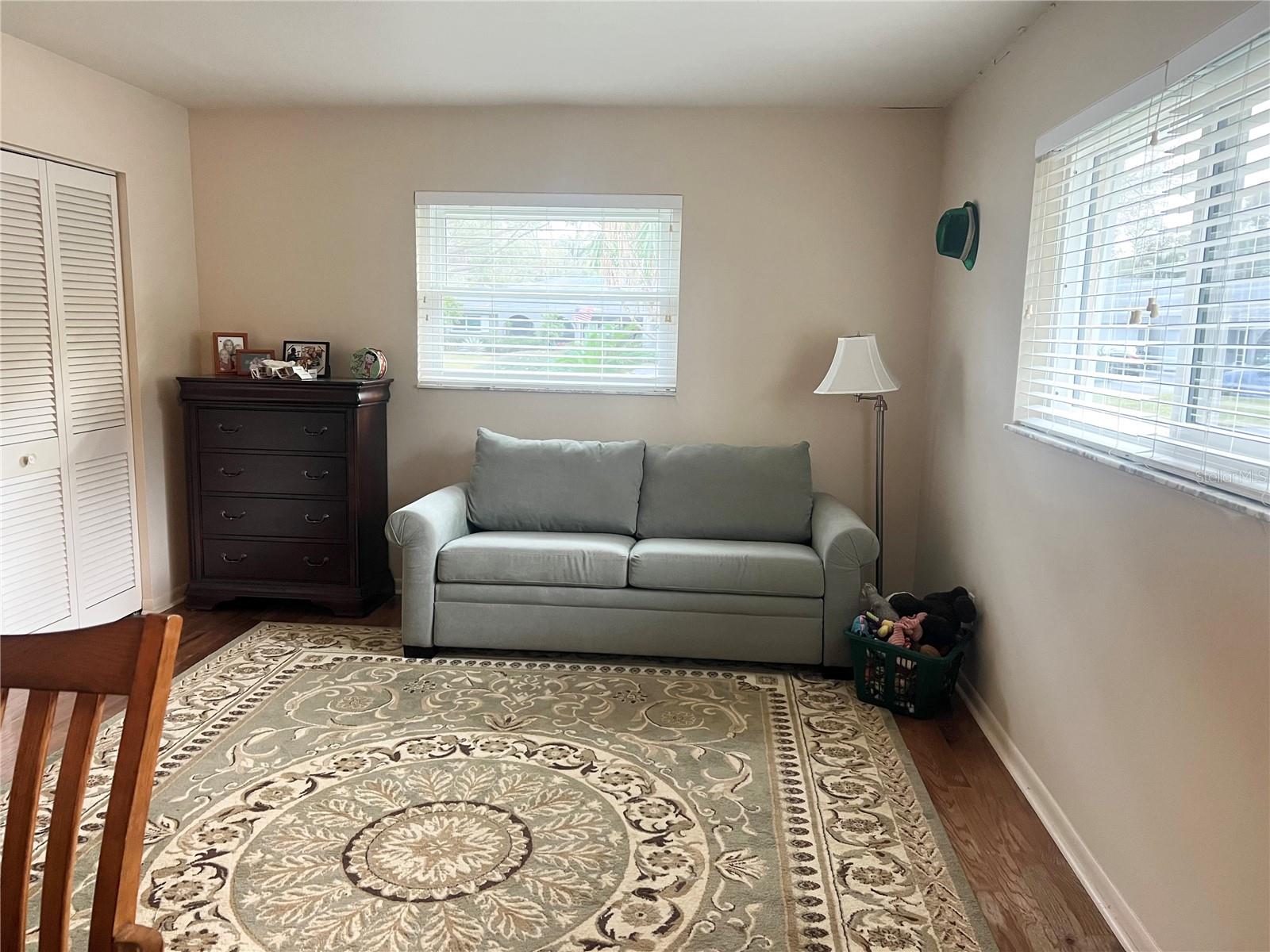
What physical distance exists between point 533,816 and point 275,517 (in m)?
2.33

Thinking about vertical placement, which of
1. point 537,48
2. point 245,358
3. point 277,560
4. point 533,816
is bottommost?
point 533,816

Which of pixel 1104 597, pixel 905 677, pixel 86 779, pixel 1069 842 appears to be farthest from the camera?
pixel 905 677

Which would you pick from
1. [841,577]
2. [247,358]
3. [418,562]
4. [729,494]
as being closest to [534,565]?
[418,562]

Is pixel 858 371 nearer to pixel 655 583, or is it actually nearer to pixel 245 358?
pixel 655 583

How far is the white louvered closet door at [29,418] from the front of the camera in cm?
342

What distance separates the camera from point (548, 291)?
14.6ft

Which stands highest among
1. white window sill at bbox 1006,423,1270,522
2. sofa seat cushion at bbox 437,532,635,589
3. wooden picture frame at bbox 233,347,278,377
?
wooden picture frame at bbox 233,347,278,377

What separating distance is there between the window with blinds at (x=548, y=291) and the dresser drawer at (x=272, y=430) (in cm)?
57

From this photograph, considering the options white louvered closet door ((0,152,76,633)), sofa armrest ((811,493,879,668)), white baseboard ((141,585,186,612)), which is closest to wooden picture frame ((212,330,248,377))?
white louvered closet door ((0,152,76,633))

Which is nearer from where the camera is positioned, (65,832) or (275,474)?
(65,832)

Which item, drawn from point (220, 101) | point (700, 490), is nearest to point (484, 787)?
point (700, 490)

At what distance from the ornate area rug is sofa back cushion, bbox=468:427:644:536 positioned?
0.71 meters

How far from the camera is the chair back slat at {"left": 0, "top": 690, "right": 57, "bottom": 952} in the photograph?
113 cm

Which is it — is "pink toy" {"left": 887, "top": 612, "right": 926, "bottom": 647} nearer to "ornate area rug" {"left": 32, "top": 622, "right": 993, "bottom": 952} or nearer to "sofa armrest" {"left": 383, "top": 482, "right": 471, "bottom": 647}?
"ornate area rug" {"left": 32, "top": 622, "right": 993, "bottom": 952}
